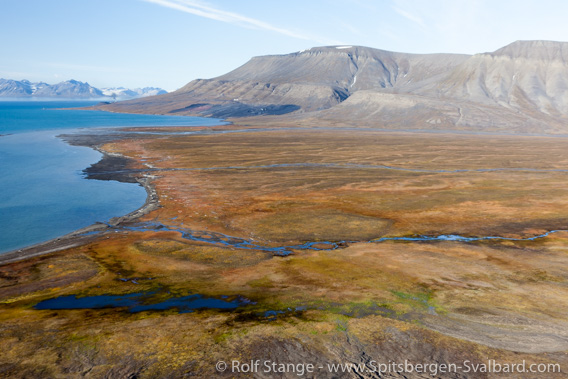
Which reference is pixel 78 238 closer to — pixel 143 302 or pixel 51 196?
pixel 143 302

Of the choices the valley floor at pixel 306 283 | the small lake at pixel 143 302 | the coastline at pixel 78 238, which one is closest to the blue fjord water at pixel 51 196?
the coastline at pixel 78 238

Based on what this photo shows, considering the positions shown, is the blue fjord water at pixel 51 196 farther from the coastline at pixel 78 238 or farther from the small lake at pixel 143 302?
the small lake at pixel 143 302

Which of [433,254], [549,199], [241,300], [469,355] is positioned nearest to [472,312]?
[469,355]

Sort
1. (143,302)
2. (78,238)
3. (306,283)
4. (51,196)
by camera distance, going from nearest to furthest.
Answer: (143,302) → (306,283) → (78,238) → (51,196)

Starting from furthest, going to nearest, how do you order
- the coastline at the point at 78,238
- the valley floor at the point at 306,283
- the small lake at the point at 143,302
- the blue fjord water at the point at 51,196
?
1. the blue fjord water at the point at 51,196
2. the coastline at the point at 78,238
3. the small lake at the point at 143,302
4. the valley floor at the point at 306,283

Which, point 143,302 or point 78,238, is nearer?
point 143,302

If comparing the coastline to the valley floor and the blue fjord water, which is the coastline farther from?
the blue fjord water

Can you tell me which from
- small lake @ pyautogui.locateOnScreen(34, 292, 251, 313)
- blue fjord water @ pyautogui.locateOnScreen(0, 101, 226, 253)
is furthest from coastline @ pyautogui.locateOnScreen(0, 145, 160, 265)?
small lake @ pyautogui.locateOnScreen(34, 292, 251, 313)

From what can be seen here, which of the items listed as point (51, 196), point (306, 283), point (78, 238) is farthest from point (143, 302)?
point (51, 196)
